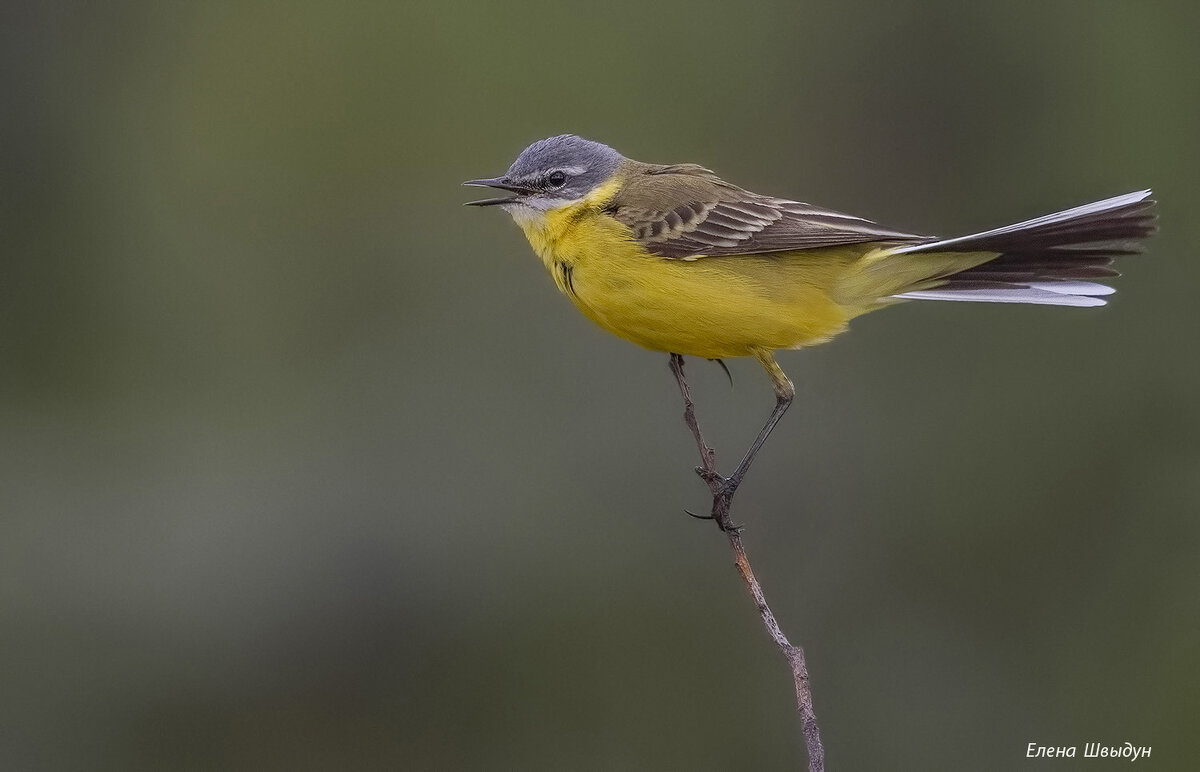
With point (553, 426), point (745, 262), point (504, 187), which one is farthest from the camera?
point (553, 426)

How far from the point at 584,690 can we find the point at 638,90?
6.09 m

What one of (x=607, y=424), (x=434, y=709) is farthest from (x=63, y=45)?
(x=434, y=709)

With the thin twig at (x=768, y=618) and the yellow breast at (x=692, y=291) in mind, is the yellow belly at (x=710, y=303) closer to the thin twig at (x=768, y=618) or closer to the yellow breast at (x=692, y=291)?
the yellow breast at (x=692, y=291)

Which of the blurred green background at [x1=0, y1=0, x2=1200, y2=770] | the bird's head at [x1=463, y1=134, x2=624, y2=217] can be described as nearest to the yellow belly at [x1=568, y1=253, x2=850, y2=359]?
the bird's head at [x1=463, y1=134, x2=624, y2=217]

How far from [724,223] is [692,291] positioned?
52 cm

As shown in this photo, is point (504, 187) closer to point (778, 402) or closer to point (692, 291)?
point (692, 291)

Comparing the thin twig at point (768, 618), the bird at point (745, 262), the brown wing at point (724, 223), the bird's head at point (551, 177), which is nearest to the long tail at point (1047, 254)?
the bird at point (745, 262)

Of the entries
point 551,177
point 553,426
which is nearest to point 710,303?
point 551,177

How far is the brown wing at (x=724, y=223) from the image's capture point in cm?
661

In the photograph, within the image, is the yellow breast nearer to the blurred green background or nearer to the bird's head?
the bird's head

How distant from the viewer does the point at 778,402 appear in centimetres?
723

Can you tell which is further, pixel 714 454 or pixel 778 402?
pixel 778 402

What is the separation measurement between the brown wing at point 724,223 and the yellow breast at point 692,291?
82mm

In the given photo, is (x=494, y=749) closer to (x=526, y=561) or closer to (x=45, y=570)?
(x=526, y=561)
